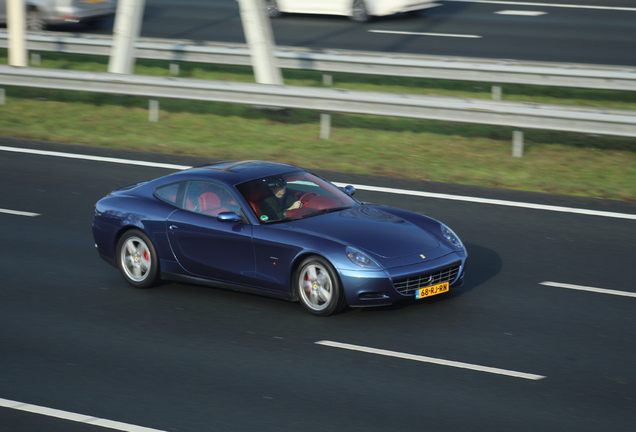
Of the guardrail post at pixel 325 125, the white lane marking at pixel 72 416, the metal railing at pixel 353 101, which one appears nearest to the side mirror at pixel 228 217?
the white lane marking at pixel 72 416

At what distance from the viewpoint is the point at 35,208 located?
12.4 meters

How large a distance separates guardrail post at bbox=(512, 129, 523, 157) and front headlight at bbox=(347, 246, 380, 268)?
277 inches

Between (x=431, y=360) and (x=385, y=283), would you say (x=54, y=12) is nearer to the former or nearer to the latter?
(x=385, y=283)

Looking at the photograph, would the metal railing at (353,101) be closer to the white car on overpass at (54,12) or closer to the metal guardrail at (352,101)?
the metal guardrail at (352,101)

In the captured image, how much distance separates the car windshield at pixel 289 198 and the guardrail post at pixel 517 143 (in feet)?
19.0

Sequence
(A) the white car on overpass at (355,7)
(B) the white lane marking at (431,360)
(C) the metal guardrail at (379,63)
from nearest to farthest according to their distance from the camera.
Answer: (B) the white lane marking at (431,360), (C) the metal guardrail at (379,63), (A) the white car on overpass at (355,7)

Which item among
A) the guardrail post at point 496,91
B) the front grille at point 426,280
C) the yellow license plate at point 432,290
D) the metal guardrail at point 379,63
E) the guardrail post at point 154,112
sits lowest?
the yellow license plate at point 432,290

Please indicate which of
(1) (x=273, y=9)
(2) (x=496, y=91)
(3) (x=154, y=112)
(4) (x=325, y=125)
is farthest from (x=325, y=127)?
(1) (x=273, y=9)

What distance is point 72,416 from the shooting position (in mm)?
6332

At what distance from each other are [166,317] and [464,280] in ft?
10.2

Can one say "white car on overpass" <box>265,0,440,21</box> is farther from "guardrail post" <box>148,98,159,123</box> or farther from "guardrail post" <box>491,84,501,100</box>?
"guardrail post" <box>148,98,159,123</box>

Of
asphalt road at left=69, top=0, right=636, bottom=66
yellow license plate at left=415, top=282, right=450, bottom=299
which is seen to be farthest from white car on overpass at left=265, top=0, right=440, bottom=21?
yellow license plate at left=415, top=282, right=450, bottom=299

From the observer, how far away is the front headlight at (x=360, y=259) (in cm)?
808

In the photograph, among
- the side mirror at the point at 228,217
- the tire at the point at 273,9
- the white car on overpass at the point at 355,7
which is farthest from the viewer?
the tire at the point at 273,9
